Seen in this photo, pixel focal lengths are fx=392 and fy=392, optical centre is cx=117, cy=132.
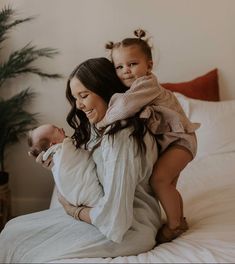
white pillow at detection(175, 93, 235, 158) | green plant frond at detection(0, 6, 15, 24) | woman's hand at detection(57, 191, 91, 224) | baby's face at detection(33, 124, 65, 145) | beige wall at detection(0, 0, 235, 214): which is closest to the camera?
woman's hand at detection(57, 191, 91, 224)

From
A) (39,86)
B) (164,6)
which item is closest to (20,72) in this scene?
(39,86)

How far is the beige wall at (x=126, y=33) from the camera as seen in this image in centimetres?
277

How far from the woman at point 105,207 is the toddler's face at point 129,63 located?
3 centimetres

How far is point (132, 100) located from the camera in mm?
1188

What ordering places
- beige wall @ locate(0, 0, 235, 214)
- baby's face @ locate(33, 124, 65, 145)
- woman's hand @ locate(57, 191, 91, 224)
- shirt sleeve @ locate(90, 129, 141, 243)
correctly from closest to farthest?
shirt sleeve @ locate(90, 129, 141, 243), woman's hand @ locate(57, 191, 91, 224), baby's face @ locate(33, 124, 65, 145), beige wall @ locate(0, 0, 235, 214)

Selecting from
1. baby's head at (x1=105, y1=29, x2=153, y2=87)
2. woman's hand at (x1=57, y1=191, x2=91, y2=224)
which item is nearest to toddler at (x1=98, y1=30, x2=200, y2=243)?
baby's head at (x1=105, y1=29, x2=153, y2=87)

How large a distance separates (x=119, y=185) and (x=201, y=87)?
6.09 ft

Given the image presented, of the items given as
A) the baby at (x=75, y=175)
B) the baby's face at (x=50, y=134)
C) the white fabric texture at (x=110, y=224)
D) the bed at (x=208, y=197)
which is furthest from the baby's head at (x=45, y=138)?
the bed at (x=208, y=197)

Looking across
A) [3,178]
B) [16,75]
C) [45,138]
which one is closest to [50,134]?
[45,138]

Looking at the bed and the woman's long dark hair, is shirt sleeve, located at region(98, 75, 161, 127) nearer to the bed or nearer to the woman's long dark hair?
the woman's long dark hair

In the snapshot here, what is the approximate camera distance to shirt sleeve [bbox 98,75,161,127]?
118cm

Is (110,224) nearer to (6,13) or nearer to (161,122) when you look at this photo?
(161,122)

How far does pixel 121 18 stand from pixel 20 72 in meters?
0.81

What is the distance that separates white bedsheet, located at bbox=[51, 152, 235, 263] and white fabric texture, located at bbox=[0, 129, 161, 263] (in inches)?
1.7
